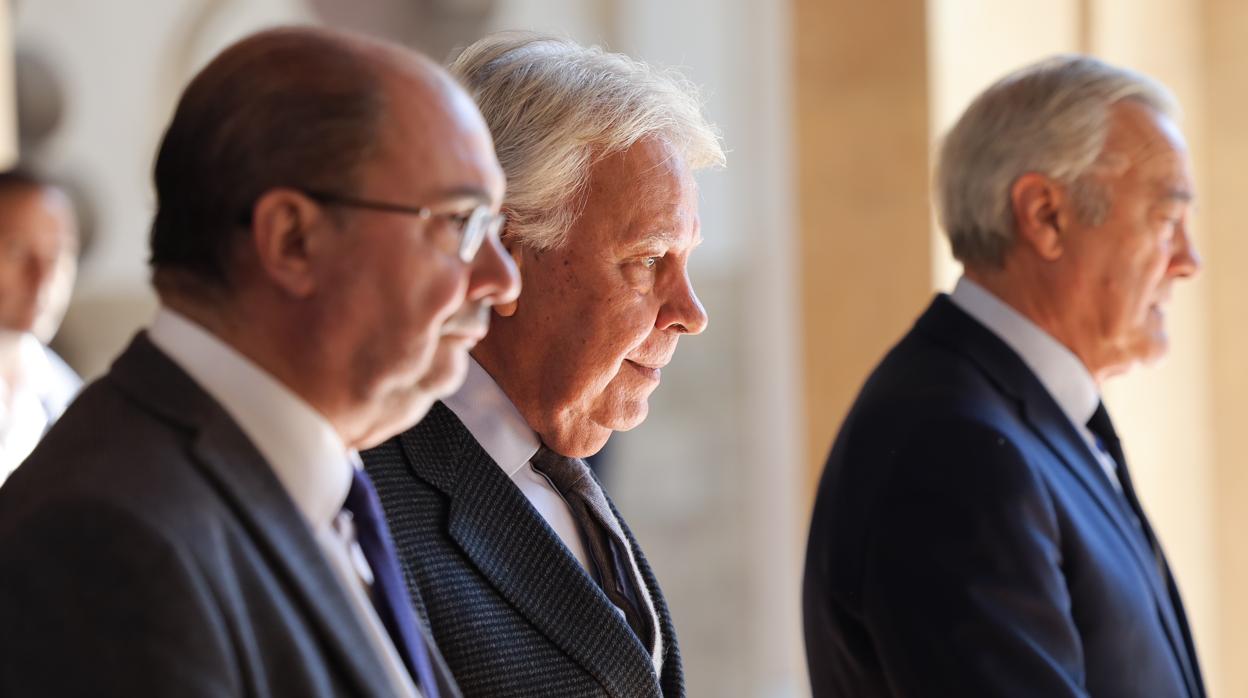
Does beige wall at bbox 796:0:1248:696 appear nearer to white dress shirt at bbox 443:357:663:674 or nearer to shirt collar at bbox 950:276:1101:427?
shirt collar at bbox 950:276:1101:427

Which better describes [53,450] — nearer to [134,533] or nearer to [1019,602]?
[134,533]

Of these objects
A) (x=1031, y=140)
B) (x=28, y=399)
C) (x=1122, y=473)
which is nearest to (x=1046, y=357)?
(x=1122, y=473)

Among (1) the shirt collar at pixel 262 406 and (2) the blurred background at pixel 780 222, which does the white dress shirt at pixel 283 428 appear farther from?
(2) the blurred background at pixel 780 222

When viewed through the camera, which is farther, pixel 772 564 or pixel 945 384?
pixel 772 564

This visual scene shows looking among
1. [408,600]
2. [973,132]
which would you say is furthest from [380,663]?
[973,132]

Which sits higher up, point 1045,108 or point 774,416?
point 1045,108

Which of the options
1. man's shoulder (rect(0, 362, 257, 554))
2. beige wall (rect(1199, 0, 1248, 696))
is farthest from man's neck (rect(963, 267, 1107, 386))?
beige wall (rect(1199, 0, 1248, 696))

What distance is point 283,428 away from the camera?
138cm

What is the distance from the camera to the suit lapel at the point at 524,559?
187 cm

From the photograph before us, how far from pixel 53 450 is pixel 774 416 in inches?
252

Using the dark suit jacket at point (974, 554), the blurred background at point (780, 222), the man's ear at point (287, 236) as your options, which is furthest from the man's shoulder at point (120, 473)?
the blurred background at point (780, 222)

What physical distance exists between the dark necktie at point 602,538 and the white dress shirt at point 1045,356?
0.90 meters

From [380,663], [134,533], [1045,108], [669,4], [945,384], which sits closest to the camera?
[134,533]

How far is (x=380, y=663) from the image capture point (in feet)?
4.49
